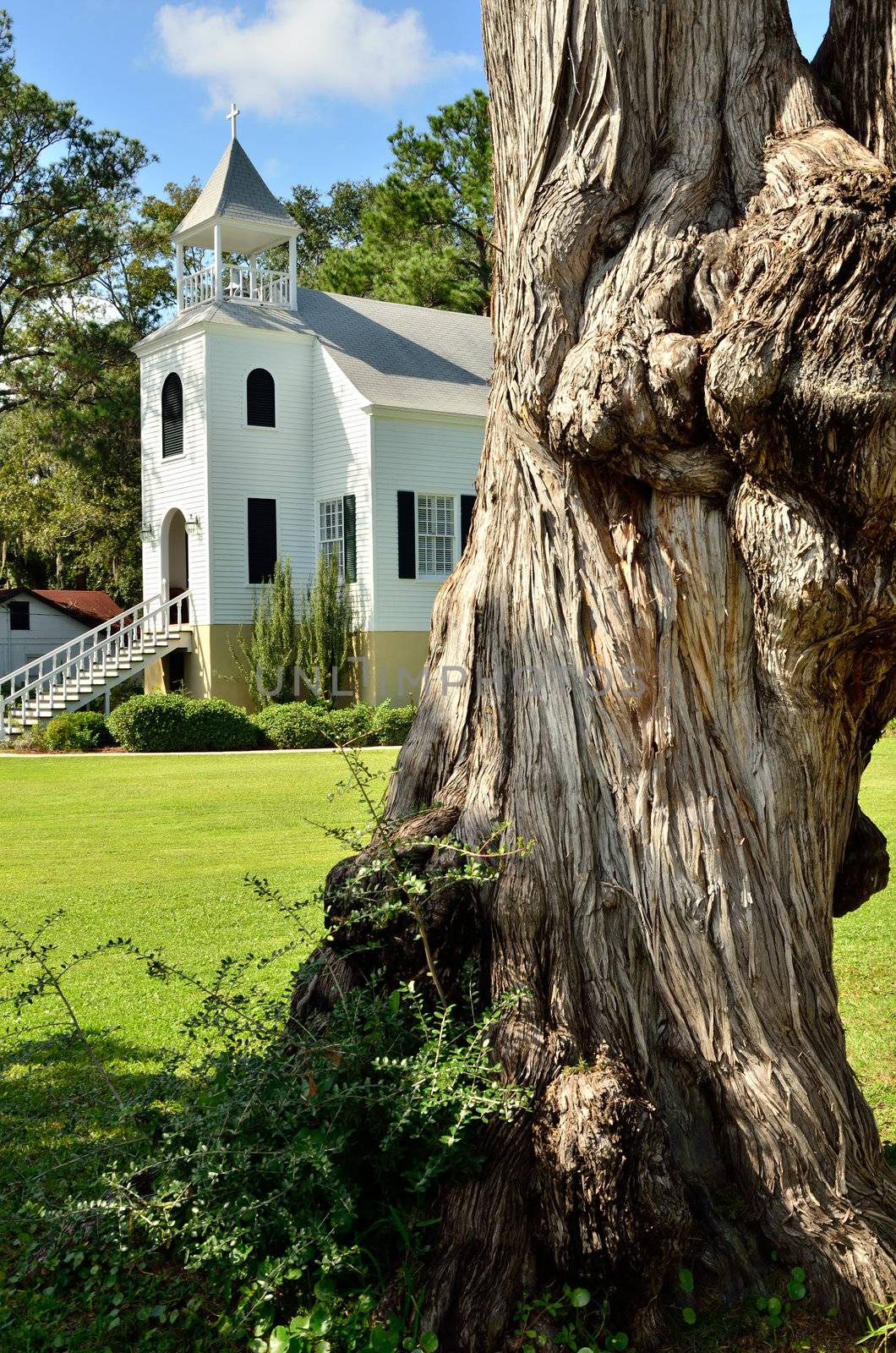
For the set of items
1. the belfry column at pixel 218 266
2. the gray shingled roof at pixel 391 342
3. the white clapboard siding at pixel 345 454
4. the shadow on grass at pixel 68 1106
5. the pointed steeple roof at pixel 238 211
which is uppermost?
the pointed steeple roof at pixel 238 211

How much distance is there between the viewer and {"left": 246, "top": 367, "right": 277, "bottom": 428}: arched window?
84.4 feet

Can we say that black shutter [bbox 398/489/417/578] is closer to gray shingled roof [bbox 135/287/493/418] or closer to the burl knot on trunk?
gray shingled roof [bbox 135/287/493/418]

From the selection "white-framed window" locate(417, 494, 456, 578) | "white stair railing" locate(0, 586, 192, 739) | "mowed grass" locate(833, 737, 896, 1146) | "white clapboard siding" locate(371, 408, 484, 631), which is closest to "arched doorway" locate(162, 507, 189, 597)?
"white stair railing" locate(0, 586, 192, 739)

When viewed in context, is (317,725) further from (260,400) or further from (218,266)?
(218,266)

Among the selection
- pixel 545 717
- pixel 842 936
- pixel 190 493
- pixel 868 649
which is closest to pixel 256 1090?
Answer: pixel 545 717

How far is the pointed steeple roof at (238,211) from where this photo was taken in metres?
25.7

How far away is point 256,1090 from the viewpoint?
11.6 feet

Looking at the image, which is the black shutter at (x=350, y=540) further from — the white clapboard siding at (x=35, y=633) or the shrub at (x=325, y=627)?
the white clapboard siding at (x=35, y=633)

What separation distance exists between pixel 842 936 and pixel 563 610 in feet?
17.1

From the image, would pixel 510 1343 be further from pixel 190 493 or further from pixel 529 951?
pixel 190 493

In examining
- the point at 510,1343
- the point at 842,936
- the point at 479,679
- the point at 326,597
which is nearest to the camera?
the point at 510,1343

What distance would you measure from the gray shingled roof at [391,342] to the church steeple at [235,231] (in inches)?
25.7

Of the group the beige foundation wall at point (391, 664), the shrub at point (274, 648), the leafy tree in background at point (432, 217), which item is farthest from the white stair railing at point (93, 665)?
the leafy tree in background at point (432, 217)

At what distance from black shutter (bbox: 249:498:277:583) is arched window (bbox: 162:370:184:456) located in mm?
2279
